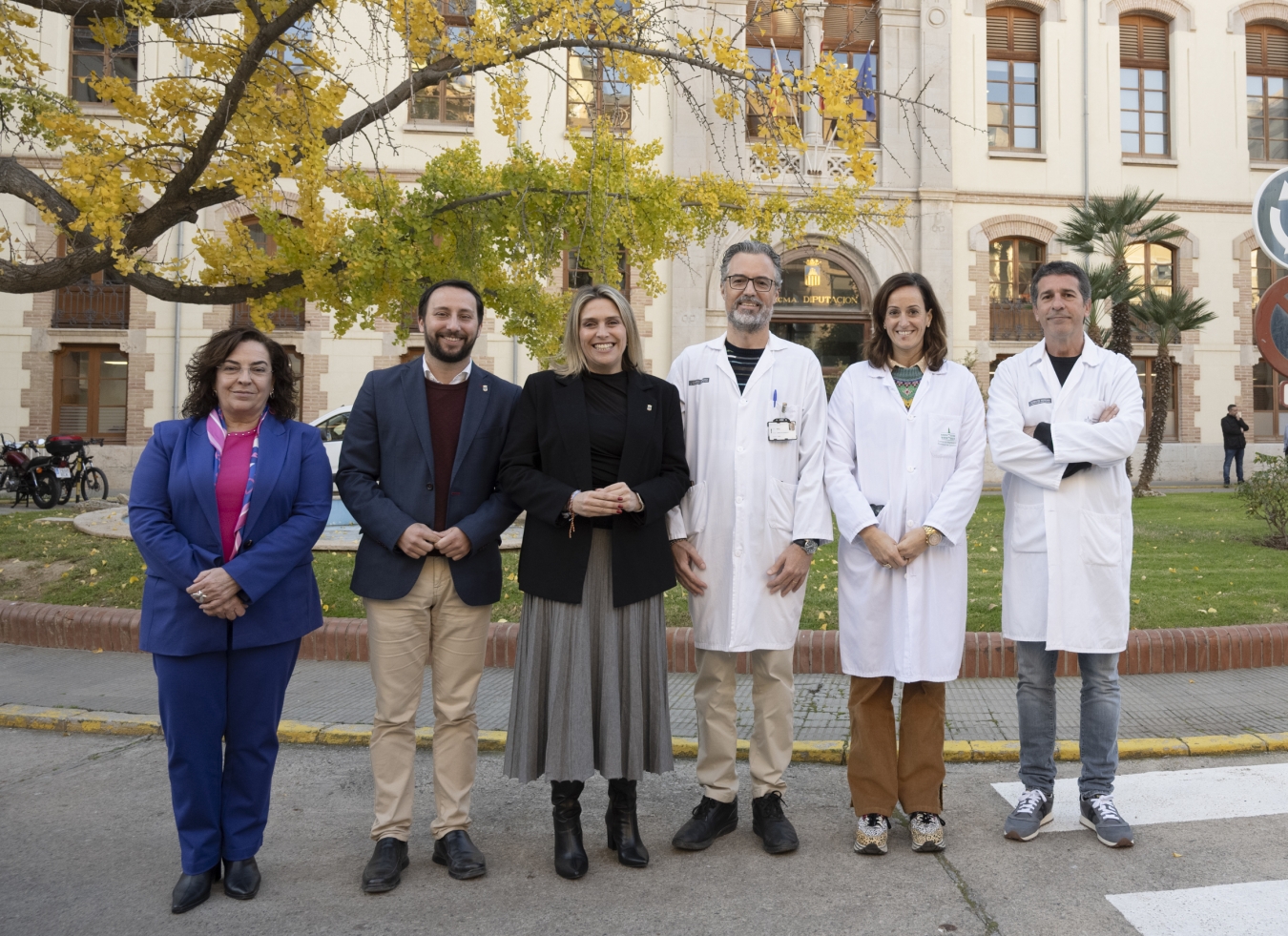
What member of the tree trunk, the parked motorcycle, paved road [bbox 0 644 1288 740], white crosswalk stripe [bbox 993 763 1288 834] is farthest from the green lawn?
the tree trunk

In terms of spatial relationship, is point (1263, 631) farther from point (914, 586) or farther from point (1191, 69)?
point (1191, 69)

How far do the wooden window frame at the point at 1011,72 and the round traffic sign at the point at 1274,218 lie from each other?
18793mm

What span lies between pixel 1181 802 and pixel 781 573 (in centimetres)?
221

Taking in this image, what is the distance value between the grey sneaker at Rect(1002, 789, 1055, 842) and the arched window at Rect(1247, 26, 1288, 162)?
86.8 feet

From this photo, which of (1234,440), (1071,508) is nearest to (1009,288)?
A: (1234,440)

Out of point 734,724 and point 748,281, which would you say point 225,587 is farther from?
point 748,281

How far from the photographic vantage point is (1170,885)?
3.47 meters

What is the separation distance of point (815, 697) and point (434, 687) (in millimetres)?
2858

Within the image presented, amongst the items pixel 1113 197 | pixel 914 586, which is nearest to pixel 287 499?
pixel 914 586

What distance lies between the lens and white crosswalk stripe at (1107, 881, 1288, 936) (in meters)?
3.13

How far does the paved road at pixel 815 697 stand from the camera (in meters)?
5.27

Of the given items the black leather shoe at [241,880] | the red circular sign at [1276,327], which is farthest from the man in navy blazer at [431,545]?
the red circular sign at [1276,327]

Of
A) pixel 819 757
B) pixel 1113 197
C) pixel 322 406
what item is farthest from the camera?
pixel 1113 197

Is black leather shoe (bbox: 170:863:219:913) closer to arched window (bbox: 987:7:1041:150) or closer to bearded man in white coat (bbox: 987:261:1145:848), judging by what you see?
bearded man in white coat (bbox: 987:261:1145:848)
